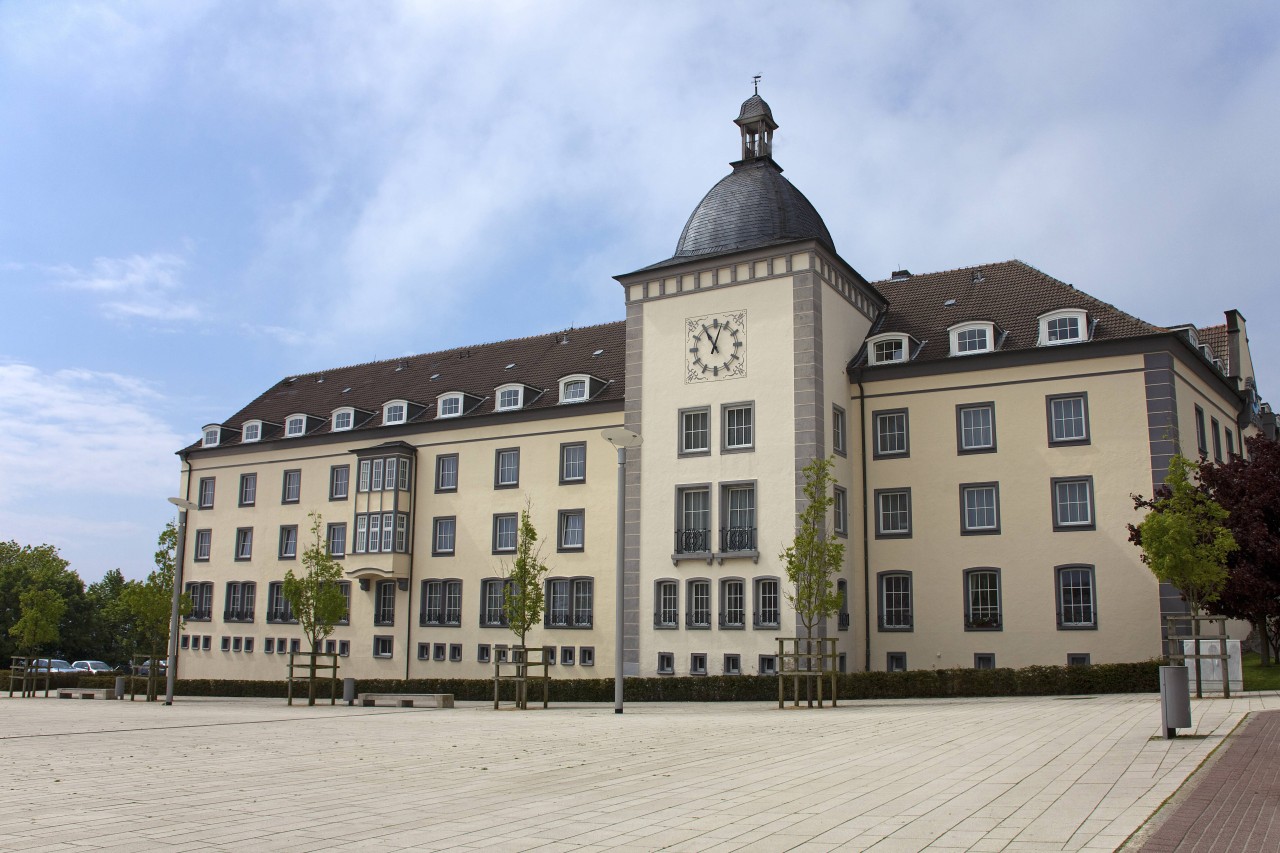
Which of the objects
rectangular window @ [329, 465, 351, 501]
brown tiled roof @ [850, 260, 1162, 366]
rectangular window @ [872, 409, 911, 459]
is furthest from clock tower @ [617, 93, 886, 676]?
rectangular window @ [329, 465, 351, 501]

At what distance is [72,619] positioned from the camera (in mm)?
74250

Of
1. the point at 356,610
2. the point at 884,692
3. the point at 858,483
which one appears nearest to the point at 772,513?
the point at 858,483

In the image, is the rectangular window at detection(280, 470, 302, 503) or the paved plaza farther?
the rectangular window at detection(280, 470, 302, 503)

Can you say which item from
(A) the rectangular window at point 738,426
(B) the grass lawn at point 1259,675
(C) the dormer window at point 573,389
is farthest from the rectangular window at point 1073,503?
(C) the dormer window at point 573,389

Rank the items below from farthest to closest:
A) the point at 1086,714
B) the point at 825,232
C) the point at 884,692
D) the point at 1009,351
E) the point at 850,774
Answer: the point at 825,232 < the point at 1009,351 < the point at 884,692 < the point at 1086,714 < the point at 850,774

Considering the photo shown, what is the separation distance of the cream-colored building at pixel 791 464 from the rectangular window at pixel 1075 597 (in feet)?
0.23

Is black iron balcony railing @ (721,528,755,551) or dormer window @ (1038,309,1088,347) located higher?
dormer window @ (1038,309,1088,347)

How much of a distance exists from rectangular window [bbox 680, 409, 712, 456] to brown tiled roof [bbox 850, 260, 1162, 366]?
5.36 meters

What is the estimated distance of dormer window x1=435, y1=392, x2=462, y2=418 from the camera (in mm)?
44219

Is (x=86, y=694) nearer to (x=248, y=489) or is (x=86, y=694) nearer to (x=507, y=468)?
(x=248, y=489)

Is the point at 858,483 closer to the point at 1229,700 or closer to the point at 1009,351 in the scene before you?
the point at 1009,351

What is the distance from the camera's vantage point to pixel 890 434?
115 feet

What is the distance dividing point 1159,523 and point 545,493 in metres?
24.2

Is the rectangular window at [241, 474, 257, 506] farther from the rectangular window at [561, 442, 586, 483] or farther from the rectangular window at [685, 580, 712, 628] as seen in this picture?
the rectangular window at [685, 580, 712, 628]
